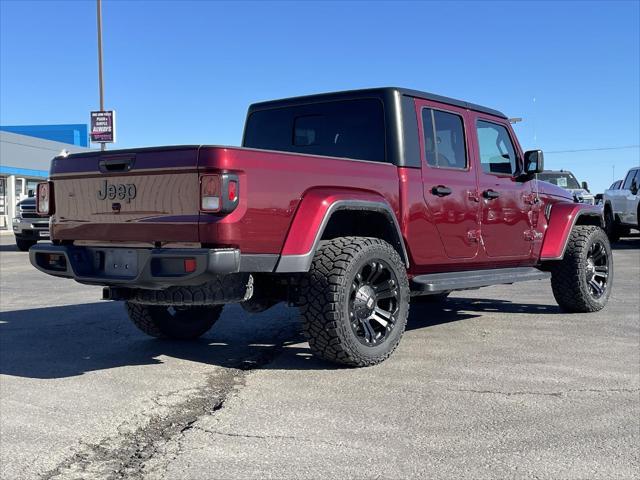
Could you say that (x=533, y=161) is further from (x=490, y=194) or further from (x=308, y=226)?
(x=308, y=226)

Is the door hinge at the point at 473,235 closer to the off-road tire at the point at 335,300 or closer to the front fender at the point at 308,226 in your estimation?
the off-road tire at the point at 335,300

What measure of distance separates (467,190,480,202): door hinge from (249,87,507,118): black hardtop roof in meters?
0.80

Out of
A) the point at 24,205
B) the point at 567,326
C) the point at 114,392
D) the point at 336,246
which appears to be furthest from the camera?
the point at 24,205

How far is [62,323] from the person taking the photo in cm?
648

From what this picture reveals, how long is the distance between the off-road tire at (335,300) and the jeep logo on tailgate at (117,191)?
123 centimetres

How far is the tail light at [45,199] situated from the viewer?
4.69m

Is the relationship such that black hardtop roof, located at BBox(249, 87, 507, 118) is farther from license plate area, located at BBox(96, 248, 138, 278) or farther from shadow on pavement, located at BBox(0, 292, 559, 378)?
license plate area, located at BBox(96, 248, 138, 278)

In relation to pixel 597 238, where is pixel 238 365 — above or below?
below

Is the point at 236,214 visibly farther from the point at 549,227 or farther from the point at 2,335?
the point at 549,227

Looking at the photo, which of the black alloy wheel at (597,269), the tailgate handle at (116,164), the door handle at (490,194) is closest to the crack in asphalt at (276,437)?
the tailgate handle at (116,164)

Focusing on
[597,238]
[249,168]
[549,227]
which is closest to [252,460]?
[249,168]

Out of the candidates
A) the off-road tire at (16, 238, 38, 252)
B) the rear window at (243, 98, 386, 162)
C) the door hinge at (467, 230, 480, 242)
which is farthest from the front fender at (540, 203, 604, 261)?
the off-road tire at (16, 238, 38, 252)

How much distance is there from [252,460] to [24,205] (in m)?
16.2

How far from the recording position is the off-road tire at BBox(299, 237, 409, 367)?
167 inches
